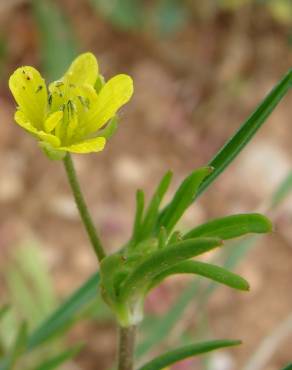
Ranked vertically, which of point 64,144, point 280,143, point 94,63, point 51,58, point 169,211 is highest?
point 51,58

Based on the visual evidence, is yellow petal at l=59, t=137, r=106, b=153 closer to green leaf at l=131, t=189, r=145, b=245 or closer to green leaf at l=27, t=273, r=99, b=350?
green leaf at l=131, t=189, r=145, b=245

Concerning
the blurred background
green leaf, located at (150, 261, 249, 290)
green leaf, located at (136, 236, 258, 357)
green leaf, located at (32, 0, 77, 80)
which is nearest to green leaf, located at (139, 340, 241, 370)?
green leaf, located at (150, 261, 249, 290)

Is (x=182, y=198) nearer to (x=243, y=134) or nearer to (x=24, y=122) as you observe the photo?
(x=243, y=134)

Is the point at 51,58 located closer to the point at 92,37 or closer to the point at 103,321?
the point at 92,37

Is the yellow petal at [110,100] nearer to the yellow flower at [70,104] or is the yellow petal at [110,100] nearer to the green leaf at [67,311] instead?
the yellow flower at [70,104]

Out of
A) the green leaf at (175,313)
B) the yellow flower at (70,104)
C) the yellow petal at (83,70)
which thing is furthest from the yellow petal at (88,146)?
the green leaf at (175,313)

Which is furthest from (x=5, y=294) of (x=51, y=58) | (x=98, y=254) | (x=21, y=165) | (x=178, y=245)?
(x=178, y=245)
